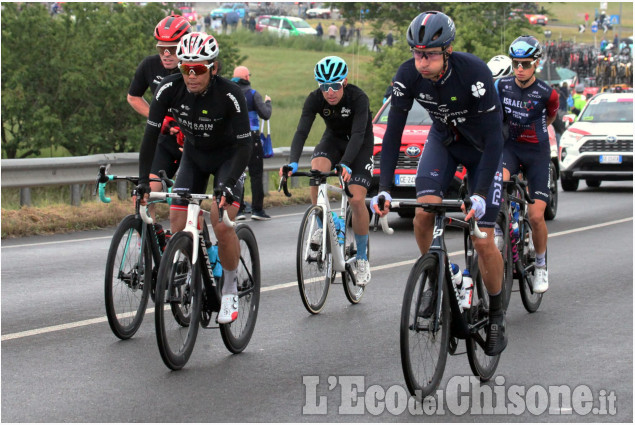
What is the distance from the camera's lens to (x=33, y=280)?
437 inches

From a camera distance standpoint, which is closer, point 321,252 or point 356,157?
point 321,252

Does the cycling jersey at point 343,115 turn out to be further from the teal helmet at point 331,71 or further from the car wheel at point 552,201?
the car wheel at point 552,201

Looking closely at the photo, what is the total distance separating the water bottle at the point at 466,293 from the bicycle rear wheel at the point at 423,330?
28cm

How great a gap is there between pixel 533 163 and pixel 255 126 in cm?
738

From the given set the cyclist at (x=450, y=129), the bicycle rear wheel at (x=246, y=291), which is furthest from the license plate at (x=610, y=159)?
the cyclist at (x=450, y=129)

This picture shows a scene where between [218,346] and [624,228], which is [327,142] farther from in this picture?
[624,228]

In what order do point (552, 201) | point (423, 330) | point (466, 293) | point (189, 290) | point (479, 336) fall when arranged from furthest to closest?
point (552, 201) < point (189, 290) < point (479, 336) < point (466, 293) < point (423, 330)

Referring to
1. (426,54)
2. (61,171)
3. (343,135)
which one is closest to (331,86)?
(343,135)

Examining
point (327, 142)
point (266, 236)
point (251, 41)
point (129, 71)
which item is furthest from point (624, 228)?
point (251, 41)

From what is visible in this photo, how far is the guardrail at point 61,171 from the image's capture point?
15.9m

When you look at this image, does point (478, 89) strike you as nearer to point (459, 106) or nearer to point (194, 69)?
point (459, 106)

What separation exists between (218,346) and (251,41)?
61.0m

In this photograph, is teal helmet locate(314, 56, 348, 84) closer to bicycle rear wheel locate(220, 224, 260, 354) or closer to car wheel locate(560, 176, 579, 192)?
bicycle rear wheel locate(220, 224, 260, 354)

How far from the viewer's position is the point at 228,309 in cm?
780
